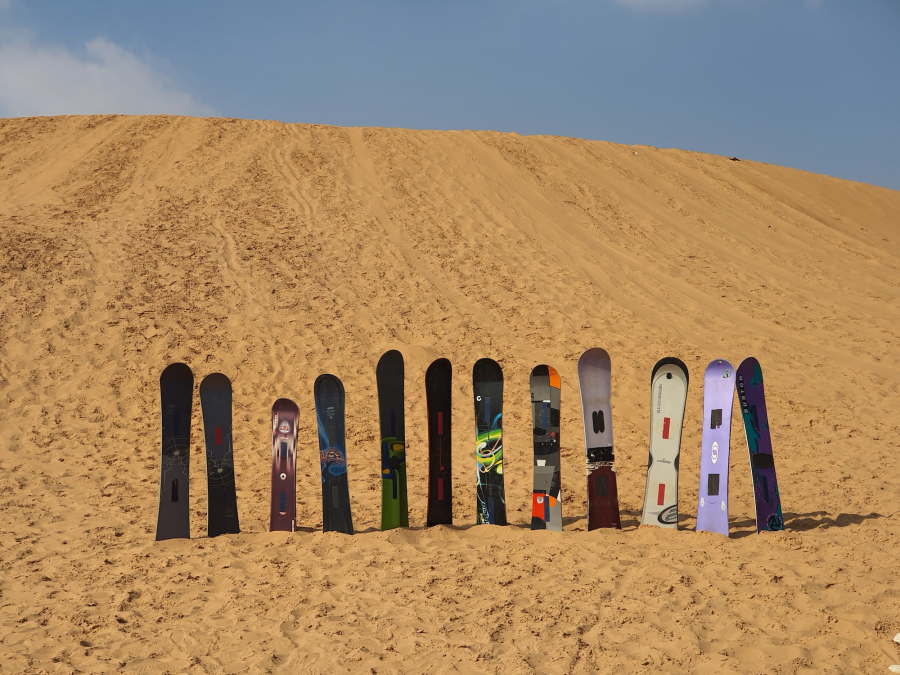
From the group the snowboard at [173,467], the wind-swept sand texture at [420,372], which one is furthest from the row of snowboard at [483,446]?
the wind-swept sand texture at [420,372]

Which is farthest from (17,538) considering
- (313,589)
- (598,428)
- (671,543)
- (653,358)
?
(653,358)

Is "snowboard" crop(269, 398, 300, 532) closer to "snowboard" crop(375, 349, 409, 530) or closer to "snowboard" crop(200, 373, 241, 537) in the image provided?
"snowboard" crop(200, 373, 241, 537)

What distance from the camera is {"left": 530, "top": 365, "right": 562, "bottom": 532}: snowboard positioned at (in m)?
5.82

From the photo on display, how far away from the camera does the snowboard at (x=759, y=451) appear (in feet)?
18.5

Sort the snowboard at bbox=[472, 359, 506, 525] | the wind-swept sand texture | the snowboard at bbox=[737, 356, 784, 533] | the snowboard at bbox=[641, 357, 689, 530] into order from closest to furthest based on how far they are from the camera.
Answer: the wind-swept sand texture → the snowboard at bbox=[737, 356, 784, 533] → the snowboard at bbox=[641, 357, 689, 530] → the snowboard at bbox=[472, 359, 506, 525]

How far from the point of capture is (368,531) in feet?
19.4

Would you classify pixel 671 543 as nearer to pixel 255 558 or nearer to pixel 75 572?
pixel 255 558

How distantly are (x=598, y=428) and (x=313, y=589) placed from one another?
8.56 feet

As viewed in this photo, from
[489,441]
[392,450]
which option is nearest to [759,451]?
[489,441]

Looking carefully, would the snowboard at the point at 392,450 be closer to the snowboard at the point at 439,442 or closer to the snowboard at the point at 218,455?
the snowboard at the point at 439,442

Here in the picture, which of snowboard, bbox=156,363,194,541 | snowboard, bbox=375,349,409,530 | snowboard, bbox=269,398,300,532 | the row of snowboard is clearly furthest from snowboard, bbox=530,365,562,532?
snowboard, bbox=156,363,194,541

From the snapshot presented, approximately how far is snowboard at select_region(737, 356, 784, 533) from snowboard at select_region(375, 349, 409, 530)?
2823mm

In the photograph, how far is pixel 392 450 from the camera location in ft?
19.0

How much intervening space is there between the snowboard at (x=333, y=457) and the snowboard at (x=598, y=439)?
6.68 feet
